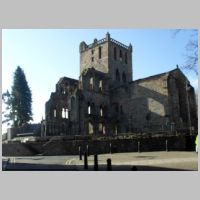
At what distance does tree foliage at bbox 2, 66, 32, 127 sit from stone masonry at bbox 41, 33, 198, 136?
28.5 ft

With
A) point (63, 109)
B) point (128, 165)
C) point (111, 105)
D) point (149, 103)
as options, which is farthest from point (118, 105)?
point (128, 165)

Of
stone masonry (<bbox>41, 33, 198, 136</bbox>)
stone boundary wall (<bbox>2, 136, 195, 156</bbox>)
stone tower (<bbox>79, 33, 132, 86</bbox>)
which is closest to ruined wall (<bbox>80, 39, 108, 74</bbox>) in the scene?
stone tower (<bbox>79, 33, 132, 86</bbox>)

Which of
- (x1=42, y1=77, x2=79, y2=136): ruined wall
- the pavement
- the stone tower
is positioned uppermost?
the stone tower

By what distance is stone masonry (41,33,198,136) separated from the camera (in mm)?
50844

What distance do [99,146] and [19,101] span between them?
32.6 metres

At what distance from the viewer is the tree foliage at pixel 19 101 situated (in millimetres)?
60250

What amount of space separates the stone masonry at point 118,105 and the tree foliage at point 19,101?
28.5 feet

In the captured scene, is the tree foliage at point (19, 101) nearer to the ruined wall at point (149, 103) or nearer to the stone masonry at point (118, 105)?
the stone masonry at point (118, 105)

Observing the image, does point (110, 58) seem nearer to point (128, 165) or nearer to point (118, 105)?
point (118, 105)

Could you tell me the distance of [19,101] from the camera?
62250 millimetres

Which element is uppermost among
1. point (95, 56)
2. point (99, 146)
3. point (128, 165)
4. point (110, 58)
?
point (95, 56)

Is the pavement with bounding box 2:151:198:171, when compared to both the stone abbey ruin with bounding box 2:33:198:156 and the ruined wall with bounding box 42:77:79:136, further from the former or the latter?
the ruined wall with bounding box 42:77:79:136

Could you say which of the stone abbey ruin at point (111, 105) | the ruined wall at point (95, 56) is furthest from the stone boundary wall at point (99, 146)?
the ruined wall at point (95, 56)

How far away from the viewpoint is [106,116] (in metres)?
57.1
